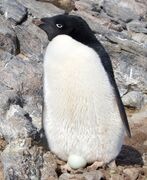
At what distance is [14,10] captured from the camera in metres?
9.03

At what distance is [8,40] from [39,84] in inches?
45.7

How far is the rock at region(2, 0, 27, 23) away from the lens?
28.6ft

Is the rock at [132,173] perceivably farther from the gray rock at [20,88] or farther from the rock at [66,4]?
the rock at [66,4]

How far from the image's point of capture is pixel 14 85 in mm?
6398

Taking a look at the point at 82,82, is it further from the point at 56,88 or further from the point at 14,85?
the point at 14,85

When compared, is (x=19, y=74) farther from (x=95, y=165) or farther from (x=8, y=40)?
(x=95, y=165)

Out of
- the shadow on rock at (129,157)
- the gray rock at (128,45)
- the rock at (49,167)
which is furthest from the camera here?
the gray rock at (128,45)

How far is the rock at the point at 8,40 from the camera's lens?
7426 mm

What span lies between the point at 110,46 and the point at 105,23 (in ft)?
7.98

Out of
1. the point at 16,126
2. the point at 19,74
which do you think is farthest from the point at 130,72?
the point at 16,126

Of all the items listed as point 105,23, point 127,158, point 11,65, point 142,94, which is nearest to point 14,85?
point 11,65

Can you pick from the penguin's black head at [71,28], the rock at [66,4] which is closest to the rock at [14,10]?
the rock at [66,4]

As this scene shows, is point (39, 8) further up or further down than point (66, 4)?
further up

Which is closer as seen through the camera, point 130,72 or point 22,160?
point 22,160
